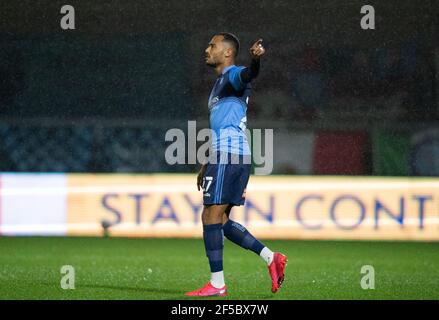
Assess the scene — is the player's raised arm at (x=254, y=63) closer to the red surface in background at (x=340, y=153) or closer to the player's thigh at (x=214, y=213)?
the player's thigh at (x=214, y=213)

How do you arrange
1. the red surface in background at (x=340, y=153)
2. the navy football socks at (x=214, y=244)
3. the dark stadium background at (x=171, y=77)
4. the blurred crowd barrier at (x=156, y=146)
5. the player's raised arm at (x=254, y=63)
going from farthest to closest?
the dark stadium background at (x=171, y=77), the red surface in background at (x=340, y=153), the blurred crowd barrier at (x=156, y=146), the navy football socks at (x=214, y=244), the player's raised arm at (x=254, y=63)

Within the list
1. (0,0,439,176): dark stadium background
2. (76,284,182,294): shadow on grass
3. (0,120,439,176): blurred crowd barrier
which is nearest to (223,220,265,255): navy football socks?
(76,284,182,294): shadow on grass

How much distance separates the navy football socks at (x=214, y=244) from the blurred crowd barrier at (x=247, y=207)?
4868mm

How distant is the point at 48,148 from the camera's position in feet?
48.6

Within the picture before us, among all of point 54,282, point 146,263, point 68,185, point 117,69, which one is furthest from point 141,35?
point 54,282

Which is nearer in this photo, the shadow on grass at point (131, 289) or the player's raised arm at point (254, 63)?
the player's raised arm at point (254, 63)

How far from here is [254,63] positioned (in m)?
6.06

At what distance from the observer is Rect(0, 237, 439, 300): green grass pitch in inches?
273

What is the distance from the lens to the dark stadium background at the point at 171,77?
14.8 meters

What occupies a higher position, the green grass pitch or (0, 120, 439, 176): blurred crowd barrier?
(0, 120, 439, 176): blurred crowd barrier

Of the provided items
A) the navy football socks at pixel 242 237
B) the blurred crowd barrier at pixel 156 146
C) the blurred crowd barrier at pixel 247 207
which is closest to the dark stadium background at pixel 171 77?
the blurred crowd barrier at pixel 156 146

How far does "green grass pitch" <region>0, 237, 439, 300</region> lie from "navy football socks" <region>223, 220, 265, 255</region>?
327 mm

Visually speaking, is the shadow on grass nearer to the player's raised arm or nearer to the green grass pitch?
the green grass pitch

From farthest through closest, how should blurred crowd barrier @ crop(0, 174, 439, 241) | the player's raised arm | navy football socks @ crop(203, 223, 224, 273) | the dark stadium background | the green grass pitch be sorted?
the dark stadium background < blurred crowd barrier @ crop(0, 174, 439, 241) < the green grass pitch < navy football socks @ crop(203, 223, 224, 273) < the player's raised arm
